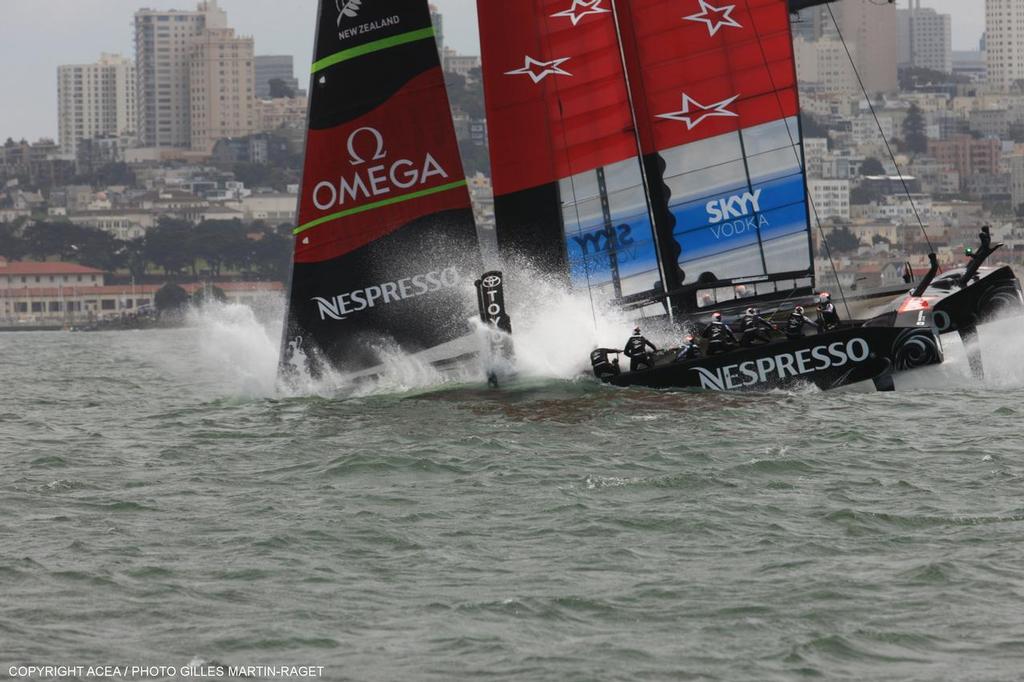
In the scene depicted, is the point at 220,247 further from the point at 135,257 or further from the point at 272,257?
the point at 135,257

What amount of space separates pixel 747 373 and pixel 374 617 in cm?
901

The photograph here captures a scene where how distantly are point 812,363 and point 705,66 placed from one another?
3.83 meters

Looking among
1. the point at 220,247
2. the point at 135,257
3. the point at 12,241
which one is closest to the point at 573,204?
the point at 220,247

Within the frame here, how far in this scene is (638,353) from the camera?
18344 millimetres

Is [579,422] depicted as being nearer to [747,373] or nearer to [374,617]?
[747,373]

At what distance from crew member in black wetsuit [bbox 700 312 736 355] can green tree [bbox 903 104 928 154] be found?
166m

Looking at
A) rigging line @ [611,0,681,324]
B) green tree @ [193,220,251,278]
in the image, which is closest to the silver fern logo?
rigging line @ [611,0,681,324]

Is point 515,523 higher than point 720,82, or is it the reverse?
point 720,82

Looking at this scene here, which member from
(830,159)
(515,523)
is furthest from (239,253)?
(515,523)

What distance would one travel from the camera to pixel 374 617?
9539mm

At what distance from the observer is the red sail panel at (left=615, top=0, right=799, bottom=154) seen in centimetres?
1967

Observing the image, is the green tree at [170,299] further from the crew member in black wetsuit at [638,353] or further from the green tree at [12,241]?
the crew member in black wetsuit at [638,353]

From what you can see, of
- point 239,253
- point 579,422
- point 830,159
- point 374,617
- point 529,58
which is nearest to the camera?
point 374,617

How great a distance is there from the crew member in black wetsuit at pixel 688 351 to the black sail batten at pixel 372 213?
2873 mm
